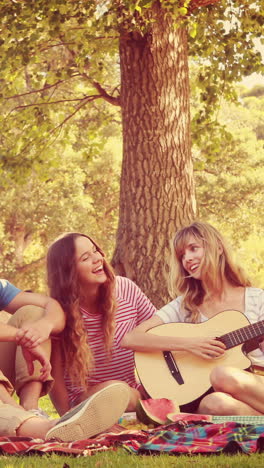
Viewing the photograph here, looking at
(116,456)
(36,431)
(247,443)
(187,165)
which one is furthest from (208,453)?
(187,165)

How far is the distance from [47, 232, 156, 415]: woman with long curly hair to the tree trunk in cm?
296

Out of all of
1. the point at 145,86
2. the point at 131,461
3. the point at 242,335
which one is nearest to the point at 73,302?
the point at 242,335

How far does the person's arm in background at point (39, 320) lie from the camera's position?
446 cm

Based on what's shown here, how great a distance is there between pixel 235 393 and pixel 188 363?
0.62 m

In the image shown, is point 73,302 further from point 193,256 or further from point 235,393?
point 235,393

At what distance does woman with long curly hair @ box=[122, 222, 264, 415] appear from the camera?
16.1 feet

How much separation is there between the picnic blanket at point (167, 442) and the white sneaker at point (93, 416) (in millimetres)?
47

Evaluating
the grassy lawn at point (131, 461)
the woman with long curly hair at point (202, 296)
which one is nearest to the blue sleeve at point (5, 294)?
the woman with long curly hair at point (202, 296)

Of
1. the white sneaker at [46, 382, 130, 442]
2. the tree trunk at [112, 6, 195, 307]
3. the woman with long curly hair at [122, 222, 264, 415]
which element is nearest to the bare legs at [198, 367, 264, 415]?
the woman with long curly hair at [122, 222, 264, 415]

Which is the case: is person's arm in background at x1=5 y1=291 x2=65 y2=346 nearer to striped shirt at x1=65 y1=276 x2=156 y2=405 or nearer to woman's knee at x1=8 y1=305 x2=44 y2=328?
woman's knee at x1=8 y1=305 x2=44 y2=328

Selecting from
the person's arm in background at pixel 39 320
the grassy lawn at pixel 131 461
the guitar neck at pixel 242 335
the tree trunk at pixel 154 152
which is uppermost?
the tree trunk at pixel 154 152

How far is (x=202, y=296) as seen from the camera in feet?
17.1

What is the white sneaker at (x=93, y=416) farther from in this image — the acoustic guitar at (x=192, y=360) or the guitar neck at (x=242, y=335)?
the guitar neck at (x=242, y=335)

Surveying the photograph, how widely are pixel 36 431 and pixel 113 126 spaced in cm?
2298
